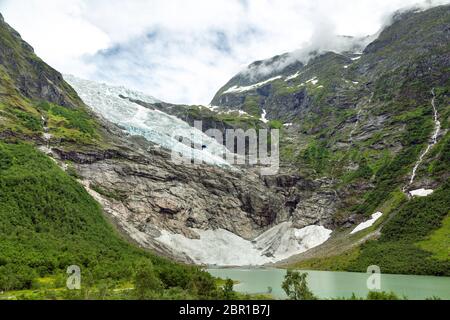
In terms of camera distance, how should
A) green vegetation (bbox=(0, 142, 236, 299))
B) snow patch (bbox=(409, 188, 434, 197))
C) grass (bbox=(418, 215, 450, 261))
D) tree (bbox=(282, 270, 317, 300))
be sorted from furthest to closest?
snow patch (bbox=(409, 188, 434, 197))
grass (bbox=(418, 215, 450, 261))
green vegetation (bbox=(0, 142, 236, 299))
tree (bbox=(282, 270, 317, 300))

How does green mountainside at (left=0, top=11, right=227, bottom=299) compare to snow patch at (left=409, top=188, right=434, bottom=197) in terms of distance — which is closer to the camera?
green mountainside at (left=0, top=11, right=227, bottom=299)

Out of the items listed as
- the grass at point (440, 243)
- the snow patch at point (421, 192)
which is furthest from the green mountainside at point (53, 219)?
the snow patch at point (421, 192)

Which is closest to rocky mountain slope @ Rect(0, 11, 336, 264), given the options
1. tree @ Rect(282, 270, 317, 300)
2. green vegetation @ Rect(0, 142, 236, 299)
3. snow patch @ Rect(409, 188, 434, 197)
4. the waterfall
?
green vegetation @ Rect(0, 142, 236, 299)

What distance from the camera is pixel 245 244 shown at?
158m

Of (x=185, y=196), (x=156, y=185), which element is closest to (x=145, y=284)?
(x=156, y=185)

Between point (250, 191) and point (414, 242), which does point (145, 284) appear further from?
point (250, 191)

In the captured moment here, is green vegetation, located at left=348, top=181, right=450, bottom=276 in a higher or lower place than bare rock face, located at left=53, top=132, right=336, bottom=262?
lower

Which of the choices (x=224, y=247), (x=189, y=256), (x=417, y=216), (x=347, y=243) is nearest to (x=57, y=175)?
(x=189, y=256)

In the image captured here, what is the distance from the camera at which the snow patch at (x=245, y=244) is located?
5576 inches

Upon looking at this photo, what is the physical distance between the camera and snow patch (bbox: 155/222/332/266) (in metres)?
142

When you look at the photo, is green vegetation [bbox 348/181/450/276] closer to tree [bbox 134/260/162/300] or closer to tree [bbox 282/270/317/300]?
tree [bbox 282/270/317/300]

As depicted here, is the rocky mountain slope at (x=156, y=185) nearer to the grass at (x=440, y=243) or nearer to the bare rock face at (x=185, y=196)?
the bare rock face at (x=185, y=196)
